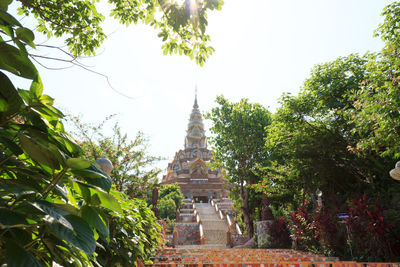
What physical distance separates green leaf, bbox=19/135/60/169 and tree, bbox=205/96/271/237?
47.6 feet

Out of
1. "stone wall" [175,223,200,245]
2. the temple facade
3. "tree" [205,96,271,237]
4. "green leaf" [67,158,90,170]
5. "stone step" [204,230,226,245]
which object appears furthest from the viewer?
the temple facade

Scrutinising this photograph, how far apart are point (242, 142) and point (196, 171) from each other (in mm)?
25715

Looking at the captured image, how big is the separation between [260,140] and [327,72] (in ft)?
18.9

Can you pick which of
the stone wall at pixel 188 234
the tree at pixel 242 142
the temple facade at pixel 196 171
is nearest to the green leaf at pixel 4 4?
the tree at pixel 242 142

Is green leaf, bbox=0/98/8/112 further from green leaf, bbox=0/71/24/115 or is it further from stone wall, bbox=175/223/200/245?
stone wall, bbox=175/223/200/245

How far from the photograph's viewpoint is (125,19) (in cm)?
422

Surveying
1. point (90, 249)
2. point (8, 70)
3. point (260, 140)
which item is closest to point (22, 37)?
point (8, 70)

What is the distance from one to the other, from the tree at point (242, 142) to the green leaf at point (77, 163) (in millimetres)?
14516

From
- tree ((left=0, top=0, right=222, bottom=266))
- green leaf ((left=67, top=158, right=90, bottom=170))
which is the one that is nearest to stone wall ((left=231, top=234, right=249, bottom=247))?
tree ((left=0, top=0, right=222, bottom=266))

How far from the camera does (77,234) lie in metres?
0.62

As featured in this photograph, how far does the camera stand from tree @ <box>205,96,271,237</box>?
15312mm

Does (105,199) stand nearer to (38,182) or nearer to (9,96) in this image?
(38,182)

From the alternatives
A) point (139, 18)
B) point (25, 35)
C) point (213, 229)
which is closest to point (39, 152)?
point (25, 35)

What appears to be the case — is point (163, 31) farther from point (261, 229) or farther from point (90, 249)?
point (261, 229)
